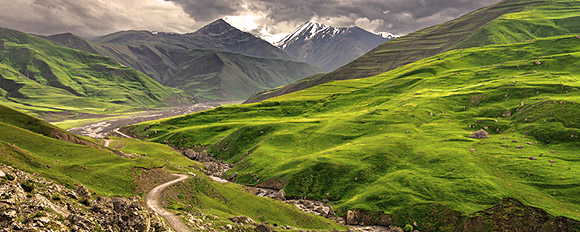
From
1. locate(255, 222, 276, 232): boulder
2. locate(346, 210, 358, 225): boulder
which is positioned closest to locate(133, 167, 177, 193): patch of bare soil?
locate(255, 222, 276, 232): boulder

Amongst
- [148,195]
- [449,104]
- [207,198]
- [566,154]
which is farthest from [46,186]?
[449,104]

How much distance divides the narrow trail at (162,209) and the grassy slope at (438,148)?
43.4 meters

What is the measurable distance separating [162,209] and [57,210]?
22.8m

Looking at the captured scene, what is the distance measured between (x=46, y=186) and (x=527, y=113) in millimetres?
142589

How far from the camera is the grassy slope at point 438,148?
3076 inches


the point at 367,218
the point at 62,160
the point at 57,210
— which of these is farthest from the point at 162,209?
the point at 367,218

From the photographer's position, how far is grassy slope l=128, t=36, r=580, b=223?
256ft

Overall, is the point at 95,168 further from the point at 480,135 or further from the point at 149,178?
the point at 480,135

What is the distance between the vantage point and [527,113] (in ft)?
374

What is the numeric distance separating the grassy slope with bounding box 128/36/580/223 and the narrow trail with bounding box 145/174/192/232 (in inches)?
1707

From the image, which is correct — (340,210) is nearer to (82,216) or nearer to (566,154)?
(82,216)

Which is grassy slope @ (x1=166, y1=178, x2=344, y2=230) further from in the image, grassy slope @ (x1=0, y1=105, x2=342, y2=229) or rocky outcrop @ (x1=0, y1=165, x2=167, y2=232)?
rocky outcrop @ (x1=0, y1=165, x2=167, y2=232)

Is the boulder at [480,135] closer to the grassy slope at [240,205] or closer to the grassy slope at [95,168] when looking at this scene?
the grassy slope at [240,205]

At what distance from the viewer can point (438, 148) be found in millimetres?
102250
